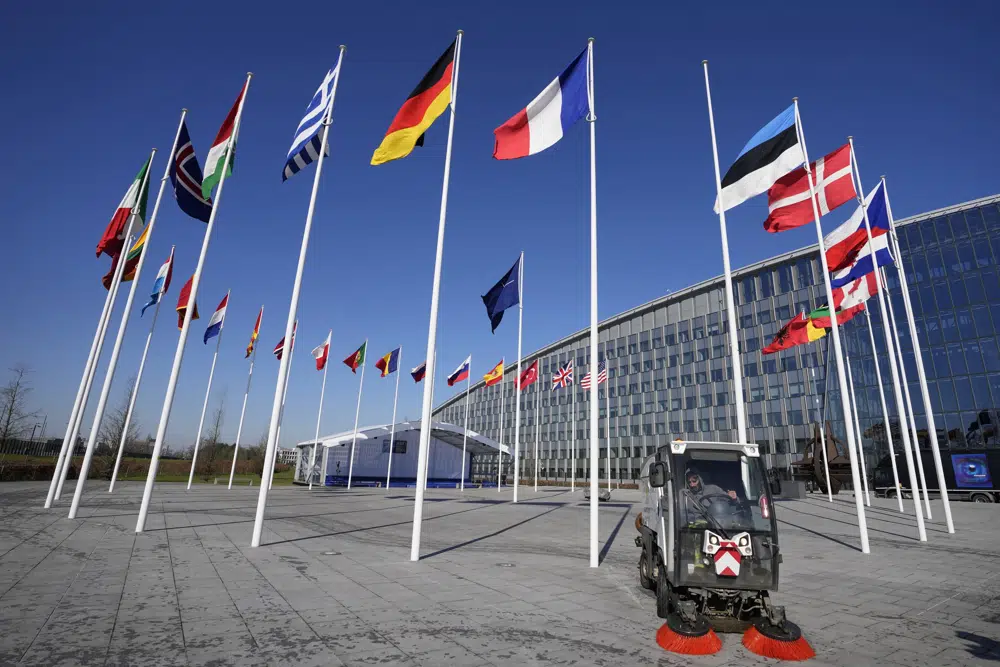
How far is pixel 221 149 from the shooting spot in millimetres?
14805

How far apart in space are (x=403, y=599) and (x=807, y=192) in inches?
626

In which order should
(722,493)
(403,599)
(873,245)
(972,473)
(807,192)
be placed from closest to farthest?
(722,493) → (403,599) → (807,192) → (873,245) → (972,473)

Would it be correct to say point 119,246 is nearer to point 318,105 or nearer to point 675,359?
point 318,105

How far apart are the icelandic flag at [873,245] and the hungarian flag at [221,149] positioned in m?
19.9

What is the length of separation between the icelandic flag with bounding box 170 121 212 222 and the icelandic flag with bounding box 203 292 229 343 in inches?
435

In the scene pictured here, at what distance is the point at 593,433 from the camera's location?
39.7 ft

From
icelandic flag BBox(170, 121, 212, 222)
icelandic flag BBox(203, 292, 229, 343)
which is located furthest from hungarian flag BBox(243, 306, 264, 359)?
icelandic flag BBox(170, 121, 212, 222)

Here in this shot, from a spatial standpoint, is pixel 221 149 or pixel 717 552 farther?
pixel 221 149

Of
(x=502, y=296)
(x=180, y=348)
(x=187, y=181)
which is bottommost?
(x=180, y=348)

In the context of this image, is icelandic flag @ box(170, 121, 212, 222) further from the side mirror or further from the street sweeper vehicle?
the street sweeper vehicle

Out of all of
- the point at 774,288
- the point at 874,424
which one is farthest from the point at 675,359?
the point at 874,424

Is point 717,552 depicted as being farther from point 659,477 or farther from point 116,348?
point 116,348

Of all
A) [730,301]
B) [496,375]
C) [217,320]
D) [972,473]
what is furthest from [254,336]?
[972,473]

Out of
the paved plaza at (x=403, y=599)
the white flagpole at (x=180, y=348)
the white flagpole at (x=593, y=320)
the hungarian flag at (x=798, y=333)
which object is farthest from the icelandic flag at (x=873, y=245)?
the white flagpole at (x=180, y=348)
